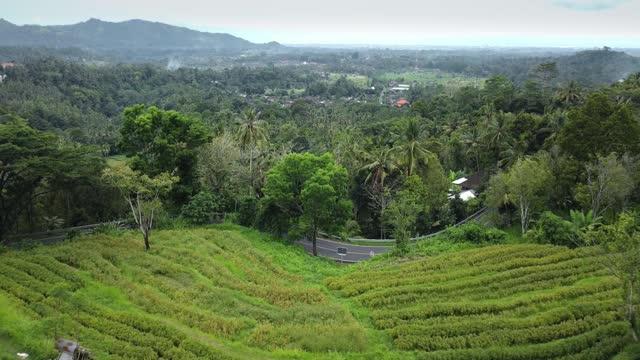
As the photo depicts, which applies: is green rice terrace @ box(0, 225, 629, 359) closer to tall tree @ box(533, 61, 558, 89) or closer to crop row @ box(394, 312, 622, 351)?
crop row @ box(394, 312, 622, 351)

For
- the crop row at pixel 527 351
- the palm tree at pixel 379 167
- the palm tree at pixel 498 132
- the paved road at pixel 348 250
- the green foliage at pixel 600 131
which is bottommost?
the paved road at pixel 348 250

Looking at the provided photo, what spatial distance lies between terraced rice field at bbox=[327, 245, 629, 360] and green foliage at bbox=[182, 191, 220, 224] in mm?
14740

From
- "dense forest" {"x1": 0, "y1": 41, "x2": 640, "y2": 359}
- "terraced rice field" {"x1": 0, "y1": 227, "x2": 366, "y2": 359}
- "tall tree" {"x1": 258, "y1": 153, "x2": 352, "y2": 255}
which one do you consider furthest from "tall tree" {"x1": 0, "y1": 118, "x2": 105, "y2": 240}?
"tall tree" {"x1": 258, "y1": 153, "x2": 352, "y2": 255}

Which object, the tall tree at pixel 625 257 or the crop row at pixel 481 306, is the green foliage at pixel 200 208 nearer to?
the crop row at pixel 481 306

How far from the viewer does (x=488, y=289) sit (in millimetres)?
26172

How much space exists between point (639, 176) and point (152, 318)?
107ft

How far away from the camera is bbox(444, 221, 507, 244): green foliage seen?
35.7 meters

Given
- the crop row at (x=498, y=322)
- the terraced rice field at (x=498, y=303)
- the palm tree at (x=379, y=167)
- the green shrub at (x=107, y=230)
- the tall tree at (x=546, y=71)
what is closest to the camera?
the terraced rice field at (x=498, y=303)

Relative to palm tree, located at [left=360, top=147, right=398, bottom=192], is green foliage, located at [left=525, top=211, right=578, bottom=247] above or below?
below

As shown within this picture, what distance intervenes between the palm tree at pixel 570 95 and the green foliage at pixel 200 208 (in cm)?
4835

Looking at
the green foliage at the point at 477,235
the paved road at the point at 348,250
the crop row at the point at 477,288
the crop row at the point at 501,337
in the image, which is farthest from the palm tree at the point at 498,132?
the crop row at the point at 501,337

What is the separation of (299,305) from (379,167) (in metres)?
22.1

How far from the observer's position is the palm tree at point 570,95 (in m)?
63.0

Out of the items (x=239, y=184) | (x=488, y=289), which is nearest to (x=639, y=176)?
(x=488, y=289)
